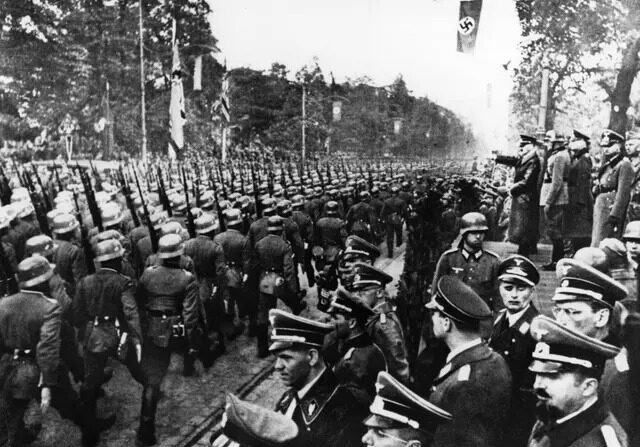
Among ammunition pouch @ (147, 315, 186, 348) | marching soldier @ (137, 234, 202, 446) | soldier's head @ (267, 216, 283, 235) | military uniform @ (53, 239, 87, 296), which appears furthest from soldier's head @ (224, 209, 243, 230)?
ammunition pouch @ (147, 315, 186, 348)

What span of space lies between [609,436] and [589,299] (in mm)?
1175

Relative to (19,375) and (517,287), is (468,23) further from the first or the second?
(19,375)

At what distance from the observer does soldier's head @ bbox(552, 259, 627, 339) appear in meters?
3.46

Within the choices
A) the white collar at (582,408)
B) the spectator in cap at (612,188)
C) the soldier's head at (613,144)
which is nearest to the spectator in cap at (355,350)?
the white collar at (582,408)

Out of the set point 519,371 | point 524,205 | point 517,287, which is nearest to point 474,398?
point 519,371

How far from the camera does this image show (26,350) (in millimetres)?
4961

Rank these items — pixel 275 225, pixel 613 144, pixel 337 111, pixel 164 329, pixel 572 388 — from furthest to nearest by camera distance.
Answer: pixel 337 111 → pixel 275 225 → pixel 613 144 → pixel 164 329 → pixel 572 388

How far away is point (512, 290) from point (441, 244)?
4.96 m

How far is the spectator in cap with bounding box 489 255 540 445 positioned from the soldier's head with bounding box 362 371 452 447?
95 cm

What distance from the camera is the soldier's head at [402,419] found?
262cm

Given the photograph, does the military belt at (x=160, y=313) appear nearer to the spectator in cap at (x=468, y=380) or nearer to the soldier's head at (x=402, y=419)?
the spectator in cap at (x=468, y=380)

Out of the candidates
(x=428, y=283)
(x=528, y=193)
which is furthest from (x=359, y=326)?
(x=528, y=193)

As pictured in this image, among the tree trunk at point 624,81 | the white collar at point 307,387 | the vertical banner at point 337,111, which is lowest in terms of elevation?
the white collar at point 307,387

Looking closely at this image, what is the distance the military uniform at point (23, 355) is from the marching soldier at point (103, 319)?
0.63 m
